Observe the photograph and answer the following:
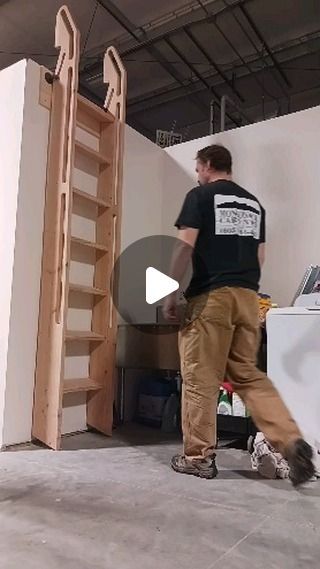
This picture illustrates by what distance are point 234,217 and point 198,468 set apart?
3.66 ft

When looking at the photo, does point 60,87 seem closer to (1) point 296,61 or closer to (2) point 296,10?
(2) point 296,10

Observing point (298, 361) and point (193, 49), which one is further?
point (193, 49)

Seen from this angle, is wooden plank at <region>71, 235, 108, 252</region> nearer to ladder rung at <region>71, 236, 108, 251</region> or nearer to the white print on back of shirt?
ladder rung at <region>71, 236, 108, 251</region>

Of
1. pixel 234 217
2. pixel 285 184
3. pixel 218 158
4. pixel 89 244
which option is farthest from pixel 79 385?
pixel 285 184

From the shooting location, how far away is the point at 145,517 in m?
1.56

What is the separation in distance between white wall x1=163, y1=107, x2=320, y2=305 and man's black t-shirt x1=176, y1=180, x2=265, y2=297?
1.05 m

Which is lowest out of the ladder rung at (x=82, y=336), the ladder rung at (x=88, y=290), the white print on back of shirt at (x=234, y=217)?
the ladder rung at (x=82, y=336)

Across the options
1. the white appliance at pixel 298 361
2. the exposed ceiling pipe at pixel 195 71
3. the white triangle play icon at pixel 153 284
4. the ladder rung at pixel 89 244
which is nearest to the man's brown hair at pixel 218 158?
the white appliance at pixel 298 361

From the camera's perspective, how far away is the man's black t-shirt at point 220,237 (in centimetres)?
210

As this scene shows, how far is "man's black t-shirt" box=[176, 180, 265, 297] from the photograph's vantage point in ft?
6.88

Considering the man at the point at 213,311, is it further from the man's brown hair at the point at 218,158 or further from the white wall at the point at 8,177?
the white wall at the point at 8,177

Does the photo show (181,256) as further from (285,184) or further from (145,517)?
(285,184)

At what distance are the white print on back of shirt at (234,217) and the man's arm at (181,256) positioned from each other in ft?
0.41

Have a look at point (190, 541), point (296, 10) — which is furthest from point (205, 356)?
point (296, 10)
